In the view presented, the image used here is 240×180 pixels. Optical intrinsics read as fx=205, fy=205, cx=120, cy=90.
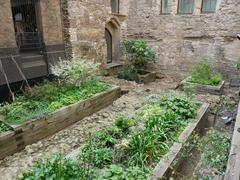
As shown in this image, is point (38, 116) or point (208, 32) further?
point (208, 32)

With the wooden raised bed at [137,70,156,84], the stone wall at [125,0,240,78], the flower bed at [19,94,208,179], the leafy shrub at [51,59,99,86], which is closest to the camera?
the flower bed at [19,94,208,179]

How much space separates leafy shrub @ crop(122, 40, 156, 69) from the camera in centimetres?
830

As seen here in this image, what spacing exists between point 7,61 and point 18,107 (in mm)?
1779

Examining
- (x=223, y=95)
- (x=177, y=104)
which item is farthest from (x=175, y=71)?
(x=177, y=104)

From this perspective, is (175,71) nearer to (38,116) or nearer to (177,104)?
(177,104)

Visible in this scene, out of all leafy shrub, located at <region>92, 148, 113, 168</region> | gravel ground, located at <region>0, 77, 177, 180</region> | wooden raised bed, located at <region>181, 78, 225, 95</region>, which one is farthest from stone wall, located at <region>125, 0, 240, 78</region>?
leafy shrub, located at <region>92, 148, 113, 168</region>

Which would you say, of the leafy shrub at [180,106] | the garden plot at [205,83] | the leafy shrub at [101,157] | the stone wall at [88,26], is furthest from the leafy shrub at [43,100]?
the garden plot at [205,83]

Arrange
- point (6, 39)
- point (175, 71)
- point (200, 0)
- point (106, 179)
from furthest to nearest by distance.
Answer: point (175, 71), point (200, 0), point (6, 39), point (106, 179)

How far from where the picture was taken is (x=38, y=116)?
4180 mm

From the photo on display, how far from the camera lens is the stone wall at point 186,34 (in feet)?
24.4

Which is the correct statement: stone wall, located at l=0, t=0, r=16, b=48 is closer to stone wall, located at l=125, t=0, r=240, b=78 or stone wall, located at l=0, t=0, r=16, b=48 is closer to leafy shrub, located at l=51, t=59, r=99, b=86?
leafy shrub, located at l=51, t=59, r=99, b=86

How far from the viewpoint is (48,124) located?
4.32m

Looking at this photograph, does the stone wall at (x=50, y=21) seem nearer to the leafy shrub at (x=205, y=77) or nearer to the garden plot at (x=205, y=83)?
the garden plot at (x=205, y=83)

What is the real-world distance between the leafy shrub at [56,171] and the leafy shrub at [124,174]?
0.87 ft
